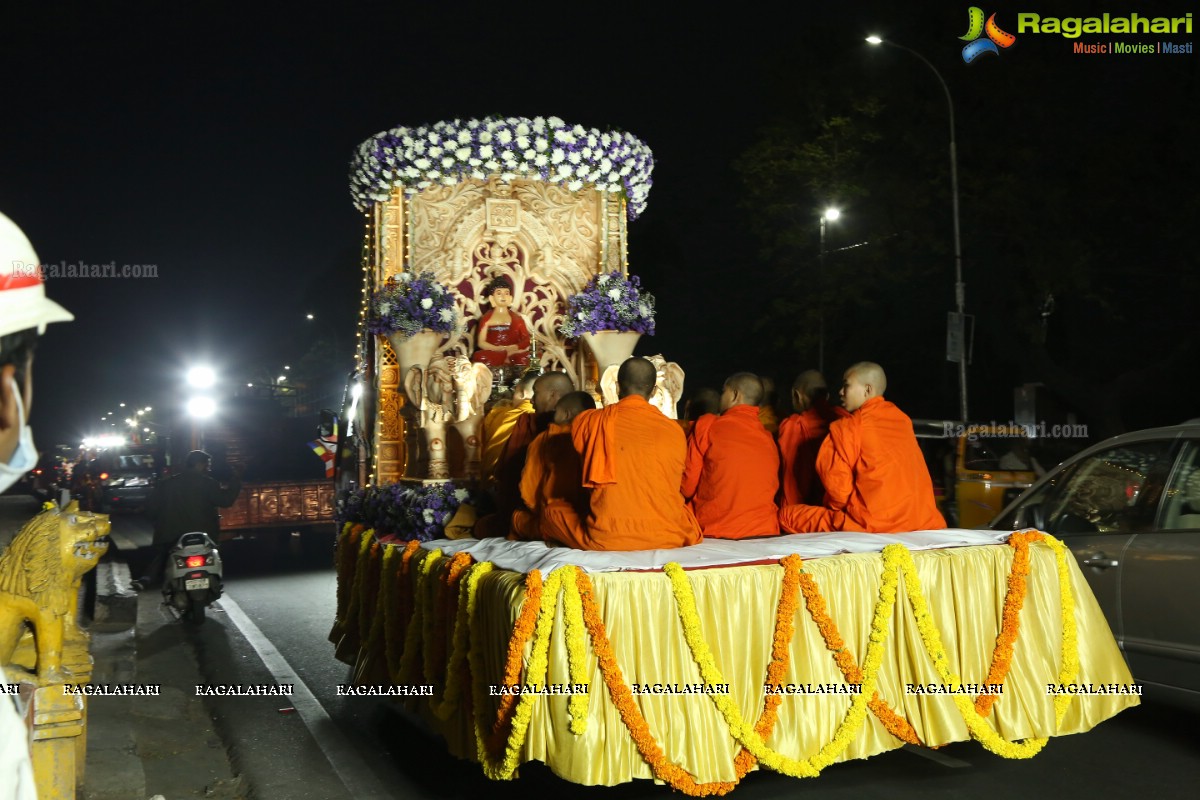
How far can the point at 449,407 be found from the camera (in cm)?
830

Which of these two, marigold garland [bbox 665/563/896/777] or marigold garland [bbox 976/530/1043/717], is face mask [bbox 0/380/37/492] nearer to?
marigold garland [bbox 665/563/896/777]

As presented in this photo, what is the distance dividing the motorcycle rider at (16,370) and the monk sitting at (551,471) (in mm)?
4275

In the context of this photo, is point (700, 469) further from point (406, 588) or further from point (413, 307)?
point (413, 307)

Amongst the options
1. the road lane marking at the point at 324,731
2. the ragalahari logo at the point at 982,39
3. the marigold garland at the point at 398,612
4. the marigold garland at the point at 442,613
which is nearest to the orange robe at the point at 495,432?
→ the marigold garland at the point at 398,612

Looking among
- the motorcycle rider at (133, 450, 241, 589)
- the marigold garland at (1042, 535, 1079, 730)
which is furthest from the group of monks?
the motorcycle rider at (133, 450, 241, 589)

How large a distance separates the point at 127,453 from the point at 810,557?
2456 cm

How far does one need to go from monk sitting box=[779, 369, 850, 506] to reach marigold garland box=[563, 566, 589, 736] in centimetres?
264

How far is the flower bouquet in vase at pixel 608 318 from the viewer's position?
30.9 ft

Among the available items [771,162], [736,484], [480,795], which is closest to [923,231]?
[771,162]

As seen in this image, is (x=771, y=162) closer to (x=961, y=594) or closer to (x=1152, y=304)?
(x=1152, y=304)

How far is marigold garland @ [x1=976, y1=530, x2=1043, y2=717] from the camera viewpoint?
17.2 ft

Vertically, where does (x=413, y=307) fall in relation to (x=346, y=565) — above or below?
above

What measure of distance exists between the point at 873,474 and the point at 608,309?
159 inches

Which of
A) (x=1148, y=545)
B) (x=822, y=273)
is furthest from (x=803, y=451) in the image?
(x=822, y=273)
